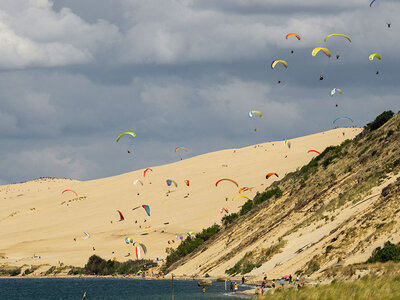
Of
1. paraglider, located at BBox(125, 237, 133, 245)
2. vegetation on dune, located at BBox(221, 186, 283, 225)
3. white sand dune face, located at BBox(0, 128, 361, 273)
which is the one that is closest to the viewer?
vegetation on dune, located at BBox(221, 186, 283, 225)

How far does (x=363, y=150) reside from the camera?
209 feet

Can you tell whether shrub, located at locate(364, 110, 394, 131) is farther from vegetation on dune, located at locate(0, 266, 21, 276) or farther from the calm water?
vegetation on dune, located at locate(0, 266, 21, 276)

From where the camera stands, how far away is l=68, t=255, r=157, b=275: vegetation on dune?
85875 mm

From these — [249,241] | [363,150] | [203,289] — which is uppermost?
[363,150]

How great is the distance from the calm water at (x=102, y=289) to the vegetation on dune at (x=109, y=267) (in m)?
3.80

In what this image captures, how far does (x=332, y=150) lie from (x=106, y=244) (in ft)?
→ 138

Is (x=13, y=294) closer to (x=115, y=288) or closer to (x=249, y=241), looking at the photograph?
(x=115, y=288)

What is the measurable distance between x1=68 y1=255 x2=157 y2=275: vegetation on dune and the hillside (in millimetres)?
9868

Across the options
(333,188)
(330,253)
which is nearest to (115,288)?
(333,188)

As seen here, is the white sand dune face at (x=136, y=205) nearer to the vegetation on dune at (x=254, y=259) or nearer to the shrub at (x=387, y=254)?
the vegetation on dune at (x=254, y=259)

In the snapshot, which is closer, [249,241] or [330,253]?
[330,253]

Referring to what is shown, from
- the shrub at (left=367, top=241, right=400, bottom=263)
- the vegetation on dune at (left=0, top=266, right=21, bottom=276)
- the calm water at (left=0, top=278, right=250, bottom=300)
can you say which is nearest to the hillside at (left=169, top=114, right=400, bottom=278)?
the shrub at (left=367, top=241, right=400, bottom=263)

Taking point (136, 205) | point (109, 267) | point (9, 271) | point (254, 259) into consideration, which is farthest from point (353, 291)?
point (136, 205)

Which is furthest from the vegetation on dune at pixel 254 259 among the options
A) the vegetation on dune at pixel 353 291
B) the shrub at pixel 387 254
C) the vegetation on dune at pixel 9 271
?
the vegetation on dune at pixel 9 271
